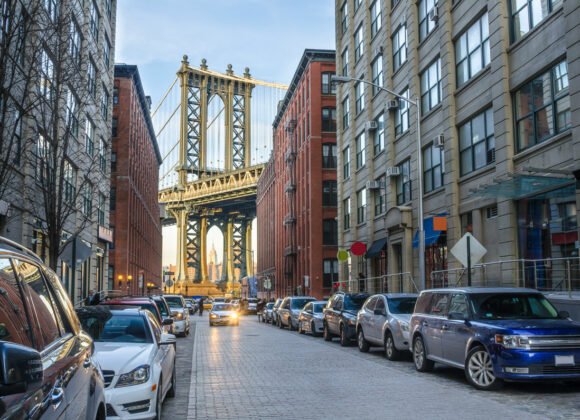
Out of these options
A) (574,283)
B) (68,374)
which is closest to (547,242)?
(574,283)

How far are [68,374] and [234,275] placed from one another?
13941 cm

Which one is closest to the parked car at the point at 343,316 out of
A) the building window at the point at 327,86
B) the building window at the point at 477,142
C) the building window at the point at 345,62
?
the building window at the point at 477,142

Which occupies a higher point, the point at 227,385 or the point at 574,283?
the point at 574,283

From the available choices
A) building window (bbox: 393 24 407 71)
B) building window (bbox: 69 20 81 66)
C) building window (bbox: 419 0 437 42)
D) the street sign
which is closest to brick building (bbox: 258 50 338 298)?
building window (bbox: 393 24 407 71)

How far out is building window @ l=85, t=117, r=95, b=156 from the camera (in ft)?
122

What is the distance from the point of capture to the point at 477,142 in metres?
24.9

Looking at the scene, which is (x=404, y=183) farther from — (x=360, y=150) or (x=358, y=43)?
(x=358, y=43)

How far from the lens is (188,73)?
447 feet

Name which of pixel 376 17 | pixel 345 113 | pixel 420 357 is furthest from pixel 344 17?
pixel 420 357

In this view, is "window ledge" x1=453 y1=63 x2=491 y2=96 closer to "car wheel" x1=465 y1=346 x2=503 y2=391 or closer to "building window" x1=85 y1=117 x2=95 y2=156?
"car wheel" x1=465 y1=346 x2=503 y2=391

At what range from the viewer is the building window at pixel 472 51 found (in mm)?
24266

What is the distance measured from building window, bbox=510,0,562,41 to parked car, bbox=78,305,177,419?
15.6 metres

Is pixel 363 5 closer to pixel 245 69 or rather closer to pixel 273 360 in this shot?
pixel 273 360

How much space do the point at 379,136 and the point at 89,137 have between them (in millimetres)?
15961
